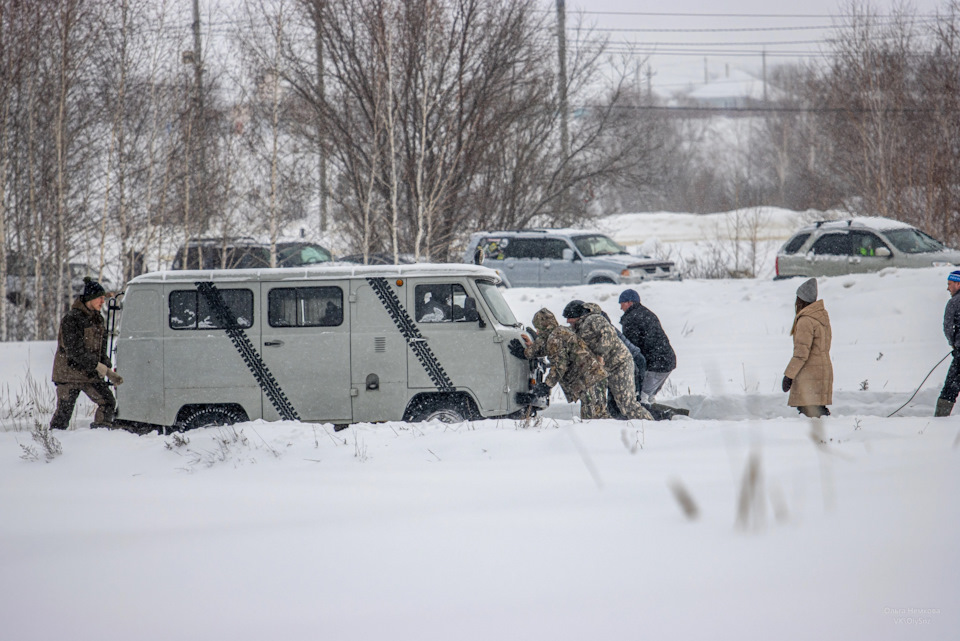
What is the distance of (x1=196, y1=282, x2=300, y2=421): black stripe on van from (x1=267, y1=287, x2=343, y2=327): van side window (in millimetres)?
340

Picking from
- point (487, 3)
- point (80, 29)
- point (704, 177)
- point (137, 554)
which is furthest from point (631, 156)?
point (704, 177)

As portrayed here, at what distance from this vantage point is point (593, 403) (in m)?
8.39

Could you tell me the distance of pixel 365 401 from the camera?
8.17m

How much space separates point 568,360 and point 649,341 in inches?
54.7

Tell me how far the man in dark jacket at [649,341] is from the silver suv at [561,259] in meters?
9.22

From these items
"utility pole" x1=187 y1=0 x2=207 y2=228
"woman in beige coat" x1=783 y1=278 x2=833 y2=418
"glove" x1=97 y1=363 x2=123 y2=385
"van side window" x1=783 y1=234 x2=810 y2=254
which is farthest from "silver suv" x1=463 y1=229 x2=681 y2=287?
"glove" x1=97 y1=363 x2=123 y2=385

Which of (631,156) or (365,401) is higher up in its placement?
(631,156)

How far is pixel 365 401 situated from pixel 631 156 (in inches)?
741

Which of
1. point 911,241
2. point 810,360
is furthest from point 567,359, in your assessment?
point 911,241

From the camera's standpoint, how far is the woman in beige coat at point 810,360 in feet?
25.7

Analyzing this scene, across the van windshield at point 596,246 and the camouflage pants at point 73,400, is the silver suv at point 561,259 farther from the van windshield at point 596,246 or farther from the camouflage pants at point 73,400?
the camouflage pants at point 73,400

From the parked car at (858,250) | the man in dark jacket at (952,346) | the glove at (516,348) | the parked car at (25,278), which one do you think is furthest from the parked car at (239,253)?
the man in dark jacket at (952,346)

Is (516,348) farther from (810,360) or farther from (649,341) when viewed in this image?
(810,360)

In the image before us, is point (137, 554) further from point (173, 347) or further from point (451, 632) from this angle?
point (173, 347)
